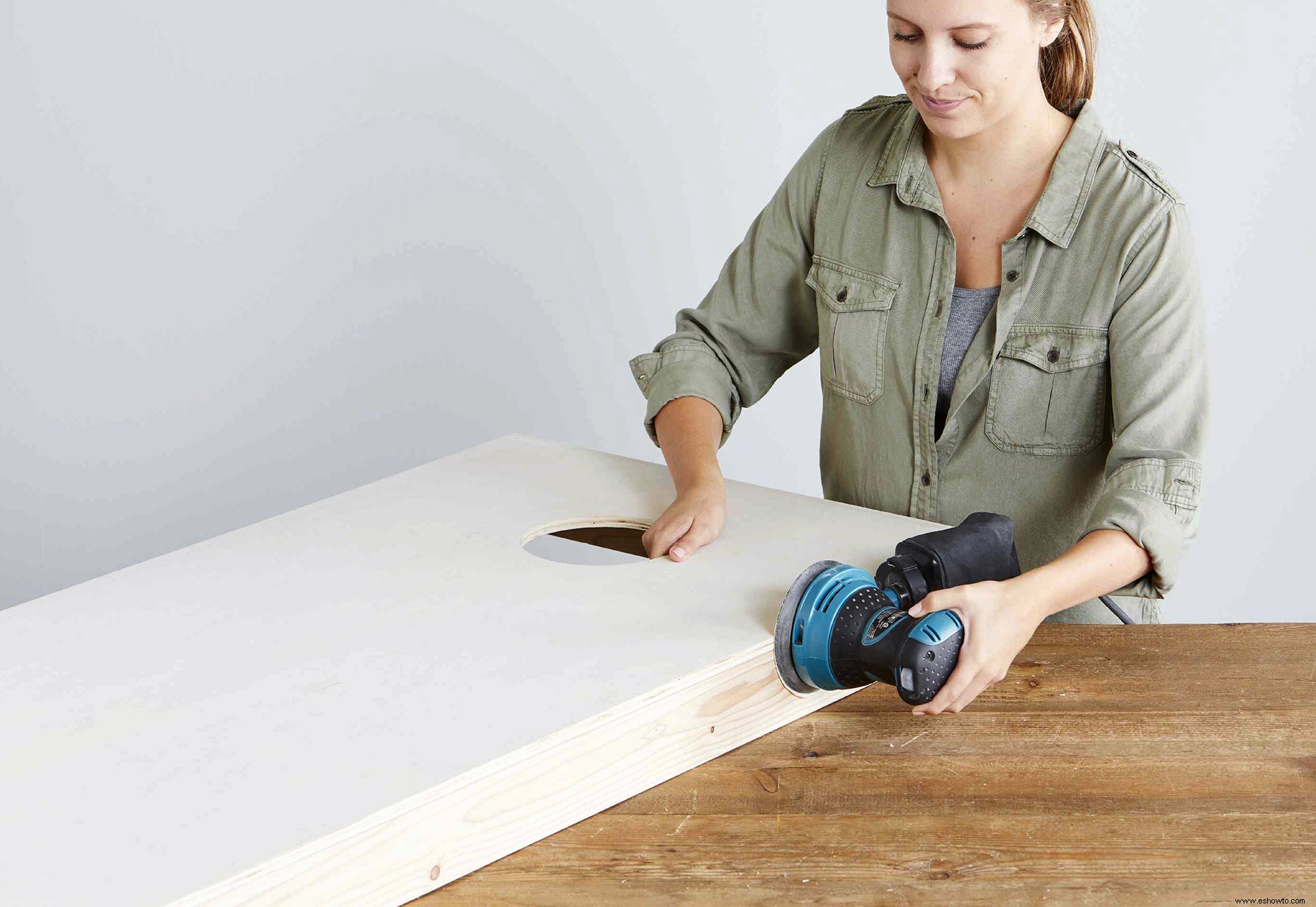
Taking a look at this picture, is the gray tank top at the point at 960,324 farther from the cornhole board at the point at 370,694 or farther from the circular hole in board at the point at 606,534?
the circular hole in board at the point at 606,534

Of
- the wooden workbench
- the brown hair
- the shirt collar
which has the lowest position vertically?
the wooden workbench

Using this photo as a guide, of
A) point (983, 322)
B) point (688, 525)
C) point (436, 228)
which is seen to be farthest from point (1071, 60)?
point (436, 228)

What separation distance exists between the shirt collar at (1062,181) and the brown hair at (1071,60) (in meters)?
0.02

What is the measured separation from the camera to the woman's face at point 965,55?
140cm

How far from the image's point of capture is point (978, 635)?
112 centimetres

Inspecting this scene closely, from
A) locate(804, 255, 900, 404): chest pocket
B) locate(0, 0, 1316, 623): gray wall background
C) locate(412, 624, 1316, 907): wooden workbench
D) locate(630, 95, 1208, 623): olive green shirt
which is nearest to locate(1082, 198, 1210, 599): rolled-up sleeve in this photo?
locate(630, 95, 1208, 623): olive green shirt

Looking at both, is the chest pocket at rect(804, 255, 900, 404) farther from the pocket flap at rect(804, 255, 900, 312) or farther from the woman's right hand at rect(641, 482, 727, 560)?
the woman's right hand at rect(641, 482, 727, 560)

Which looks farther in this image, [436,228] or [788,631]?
[436,228]

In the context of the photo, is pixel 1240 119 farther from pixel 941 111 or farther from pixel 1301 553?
pixel 941 111

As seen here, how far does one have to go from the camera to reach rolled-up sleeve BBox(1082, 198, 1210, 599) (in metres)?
1.32

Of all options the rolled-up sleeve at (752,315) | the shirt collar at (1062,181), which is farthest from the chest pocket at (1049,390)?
the rolled-up sleeve at (752,315)

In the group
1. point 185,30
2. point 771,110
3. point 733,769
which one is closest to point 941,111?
point 733,769

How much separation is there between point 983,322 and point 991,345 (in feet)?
0.12

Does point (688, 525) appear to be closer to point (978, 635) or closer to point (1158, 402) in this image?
point (978, 635)
